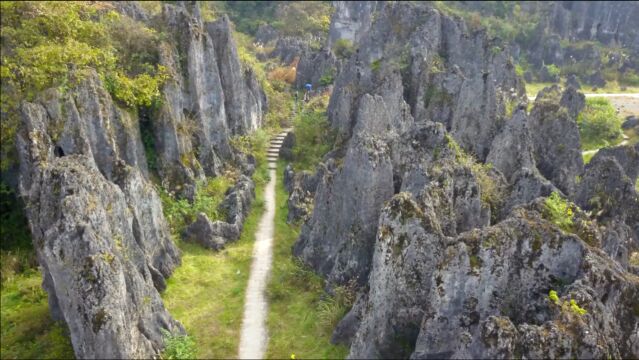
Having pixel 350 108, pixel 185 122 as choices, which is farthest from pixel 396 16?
pixel 185 122

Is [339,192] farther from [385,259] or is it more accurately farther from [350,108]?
[350,108]

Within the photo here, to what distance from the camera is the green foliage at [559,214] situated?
40.2ft

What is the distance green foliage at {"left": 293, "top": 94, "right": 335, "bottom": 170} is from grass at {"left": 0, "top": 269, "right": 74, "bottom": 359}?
15.7 metres

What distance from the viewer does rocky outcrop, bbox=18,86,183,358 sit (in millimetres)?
11547

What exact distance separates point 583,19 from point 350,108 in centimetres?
6358

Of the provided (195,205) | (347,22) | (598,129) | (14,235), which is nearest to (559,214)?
(195,205)

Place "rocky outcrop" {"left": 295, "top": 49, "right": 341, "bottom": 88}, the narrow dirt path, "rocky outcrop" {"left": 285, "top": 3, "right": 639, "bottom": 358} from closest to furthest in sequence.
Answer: "rocky outcrop" {"left": 285, "top": 3, "right": 639, "bottom": 358} < the narrow dirt path < "rocky outcrop" {"left": 295, "top": 49, "right": 341, "bottom": 88}

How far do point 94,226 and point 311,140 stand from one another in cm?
2031

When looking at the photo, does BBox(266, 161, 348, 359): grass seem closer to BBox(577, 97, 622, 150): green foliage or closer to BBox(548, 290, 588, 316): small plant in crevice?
BBox(548, 290, 588, 316): small plant in crevice

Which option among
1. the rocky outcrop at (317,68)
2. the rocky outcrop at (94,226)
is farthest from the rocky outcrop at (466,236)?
the rocky outcrop at (317,68)

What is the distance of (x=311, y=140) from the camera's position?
104ft

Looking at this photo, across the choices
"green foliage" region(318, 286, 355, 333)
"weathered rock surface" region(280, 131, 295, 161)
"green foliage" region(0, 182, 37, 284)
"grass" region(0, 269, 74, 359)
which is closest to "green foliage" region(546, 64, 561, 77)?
"weathered rock surface" region(280, 131, 295, 161)

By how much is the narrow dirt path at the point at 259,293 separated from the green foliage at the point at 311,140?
378 centimetres

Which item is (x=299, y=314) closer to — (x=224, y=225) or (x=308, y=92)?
(x=224, y=225)
